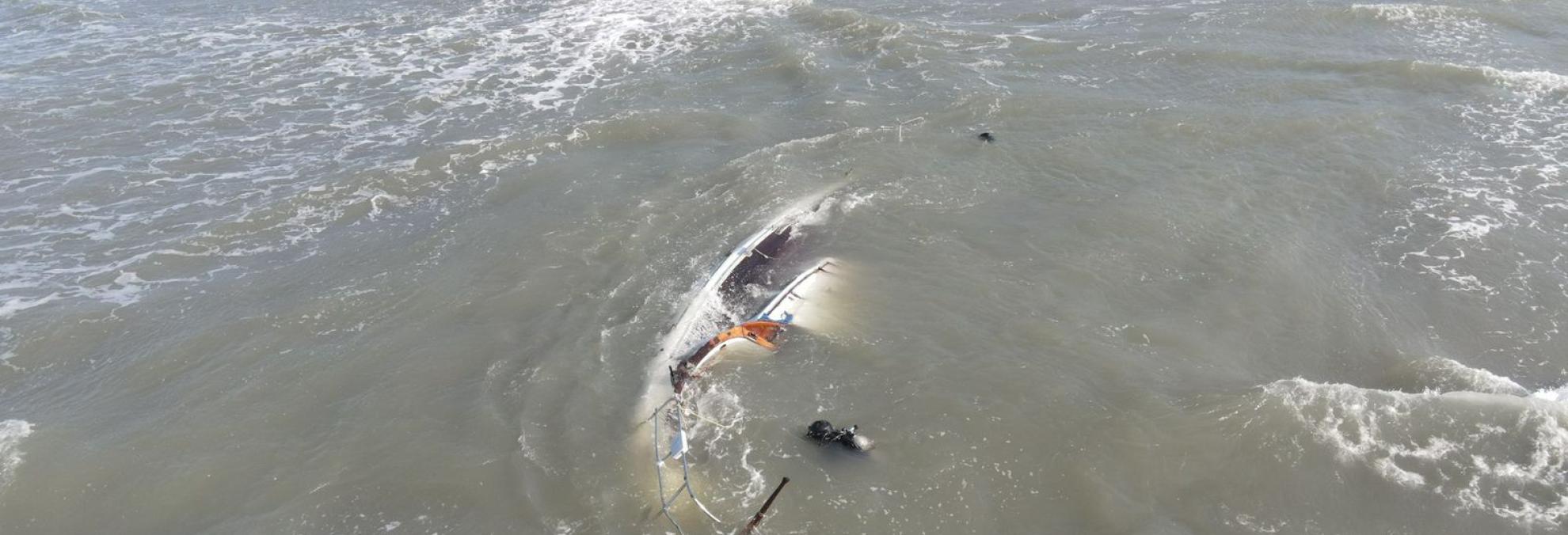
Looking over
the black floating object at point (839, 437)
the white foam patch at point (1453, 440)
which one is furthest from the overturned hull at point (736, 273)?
the white foam patch at point (1453, 440)

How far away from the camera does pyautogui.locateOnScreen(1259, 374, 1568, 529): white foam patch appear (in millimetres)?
14664

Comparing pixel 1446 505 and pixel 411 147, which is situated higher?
pixel 411 147

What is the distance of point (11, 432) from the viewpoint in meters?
17.1

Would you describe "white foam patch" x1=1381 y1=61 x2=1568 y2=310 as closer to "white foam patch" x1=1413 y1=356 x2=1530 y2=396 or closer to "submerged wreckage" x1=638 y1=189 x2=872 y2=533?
"white foam patch" x1=1413 y1=356 x2=1530 y2=396

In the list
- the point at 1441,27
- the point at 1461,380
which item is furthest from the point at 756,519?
the point at 1441,27

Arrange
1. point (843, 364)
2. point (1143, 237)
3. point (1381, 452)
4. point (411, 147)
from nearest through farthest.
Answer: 1. point (1381, 452)
2. point (843, 364)
3. point (1143, 237)
4. point (411, 147)

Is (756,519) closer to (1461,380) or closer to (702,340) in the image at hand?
(702,340)

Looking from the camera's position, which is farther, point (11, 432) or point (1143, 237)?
point (1143, 237)

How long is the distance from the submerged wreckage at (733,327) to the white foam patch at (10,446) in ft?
42.9

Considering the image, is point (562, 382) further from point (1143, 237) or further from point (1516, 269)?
point (1516, 269)

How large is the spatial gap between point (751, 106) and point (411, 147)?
41.1 feet

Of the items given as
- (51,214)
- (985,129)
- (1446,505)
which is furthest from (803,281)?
(51,214)

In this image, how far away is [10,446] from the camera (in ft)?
55.1

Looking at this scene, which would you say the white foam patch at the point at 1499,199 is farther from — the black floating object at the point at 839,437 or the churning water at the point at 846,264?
the black floating object at the point at 839,437
